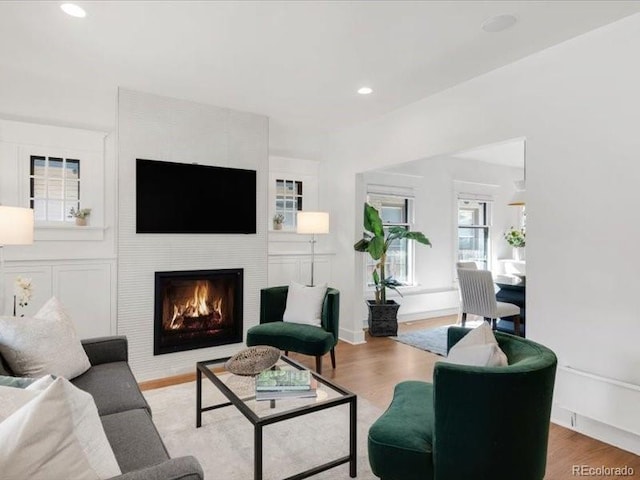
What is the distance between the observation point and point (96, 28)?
262cm

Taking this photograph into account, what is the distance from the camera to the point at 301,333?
3623mm

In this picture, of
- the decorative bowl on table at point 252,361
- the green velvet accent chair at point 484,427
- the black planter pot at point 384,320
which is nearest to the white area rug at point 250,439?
the decorative bowl on table at point 252,361

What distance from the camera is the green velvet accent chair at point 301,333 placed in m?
3.57

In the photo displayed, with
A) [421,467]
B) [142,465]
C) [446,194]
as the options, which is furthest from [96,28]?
[446,194]

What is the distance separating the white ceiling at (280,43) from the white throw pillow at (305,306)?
203 centimetres

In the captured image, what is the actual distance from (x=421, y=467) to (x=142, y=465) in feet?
3.92

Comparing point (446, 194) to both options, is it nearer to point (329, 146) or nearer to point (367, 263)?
point (367, 263)

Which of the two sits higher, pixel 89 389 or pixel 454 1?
pixel 454 1

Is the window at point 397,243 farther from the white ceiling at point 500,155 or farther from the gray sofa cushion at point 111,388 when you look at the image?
the gray sofa cushion at point 111,388

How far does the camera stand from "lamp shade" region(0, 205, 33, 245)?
254cm

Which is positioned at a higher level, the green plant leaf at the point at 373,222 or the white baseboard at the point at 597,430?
the green plant leaf at the point at 373,222

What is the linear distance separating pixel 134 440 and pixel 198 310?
2.55 m

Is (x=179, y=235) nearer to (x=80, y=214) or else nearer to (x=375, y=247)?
(x=80, y=214)

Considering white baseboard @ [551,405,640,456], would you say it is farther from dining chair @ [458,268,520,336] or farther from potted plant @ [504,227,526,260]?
potted plant @ [504,227,526,260]
